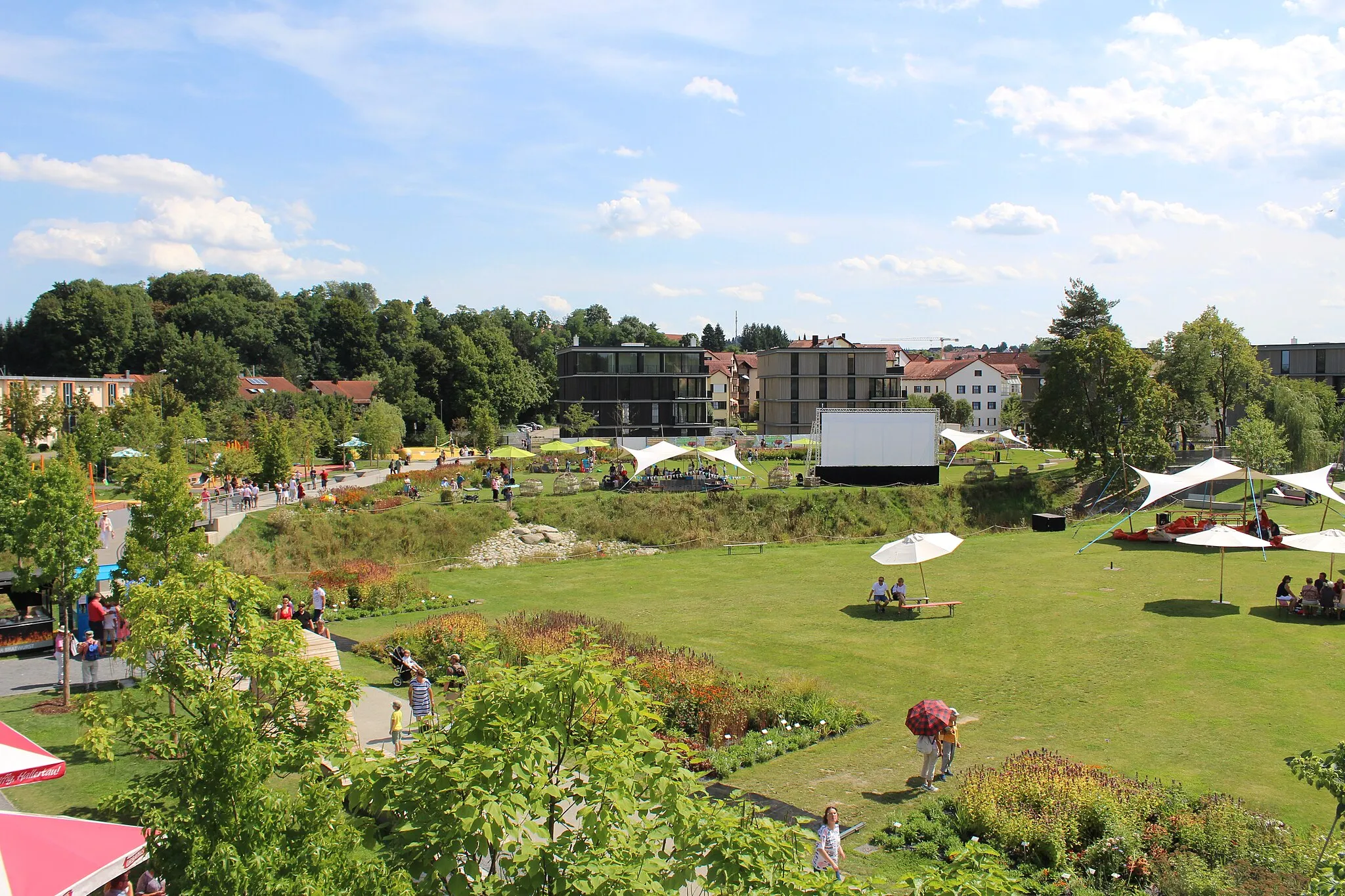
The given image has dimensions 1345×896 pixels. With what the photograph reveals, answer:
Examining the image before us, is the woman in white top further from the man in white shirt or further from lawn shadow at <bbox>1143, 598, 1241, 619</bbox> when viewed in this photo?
lawn shadow at <bbox>1143, 598, 1241, 619</bbox>

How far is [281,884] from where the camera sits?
6504 mm

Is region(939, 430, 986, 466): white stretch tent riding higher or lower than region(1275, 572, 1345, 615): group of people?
higher

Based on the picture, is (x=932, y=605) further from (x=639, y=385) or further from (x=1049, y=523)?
(x=639, y=385)

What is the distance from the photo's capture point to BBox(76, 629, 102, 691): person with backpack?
1931cm

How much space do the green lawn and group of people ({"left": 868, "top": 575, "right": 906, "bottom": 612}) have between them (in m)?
0.80

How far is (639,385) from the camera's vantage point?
78.9m

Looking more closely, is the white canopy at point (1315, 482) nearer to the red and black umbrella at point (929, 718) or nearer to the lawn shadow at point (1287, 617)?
the lawn shadow at point (1287, 617)

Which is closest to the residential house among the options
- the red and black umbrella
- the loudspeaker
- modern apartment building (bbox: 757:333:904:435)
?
modern apartment building (bbox: 757:333:904:435)

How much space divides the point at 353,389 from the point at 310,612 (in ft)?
252

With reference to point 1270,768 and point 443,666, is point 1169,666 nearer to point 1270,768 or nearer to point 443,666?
point 1270,768

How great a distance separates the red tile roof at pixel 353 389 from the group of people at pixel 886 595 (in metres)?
76.9

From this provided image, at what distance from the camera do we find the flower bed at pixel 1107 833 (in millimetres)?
10938

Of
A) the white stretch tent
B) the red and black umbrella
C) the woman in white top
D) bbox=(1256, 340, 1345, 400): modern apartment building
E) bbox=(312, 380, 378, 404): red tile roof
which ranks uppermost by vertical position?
bbox=(1256, 340, 1345, 400): modern apartment building

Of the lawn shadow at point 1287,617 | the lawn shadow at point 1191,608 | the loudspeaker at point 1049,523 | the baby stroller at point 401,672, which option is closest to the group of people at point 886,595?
the lawn shadow at point 1191,608
